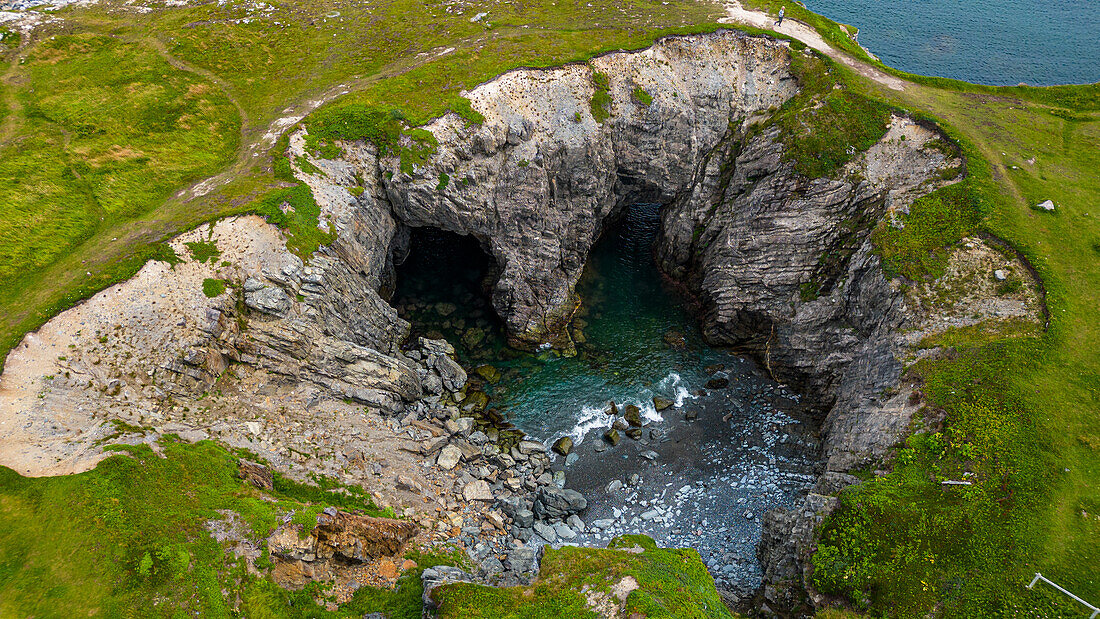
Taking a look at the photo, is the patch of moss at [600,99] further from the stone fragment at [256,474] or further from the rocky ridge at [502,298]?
the stone fragment at [256,474]

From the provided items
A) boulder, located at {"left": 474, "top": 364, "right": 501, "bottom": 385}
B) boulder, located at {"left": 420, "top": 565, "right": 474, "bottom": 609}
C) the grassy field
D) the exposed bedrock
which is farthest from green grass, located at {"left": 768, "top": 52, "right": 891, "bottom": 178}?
boulder, located at {"left": 420, "top": 565, "right": 474, "bottom": 609}

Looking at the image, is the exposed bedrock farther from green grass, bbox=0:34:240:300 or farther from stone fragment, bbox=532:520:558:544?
stone fragment, bbox=532:520:558:544

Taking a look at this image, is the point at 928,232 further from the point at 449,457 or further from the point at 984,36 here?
the point at 984,36

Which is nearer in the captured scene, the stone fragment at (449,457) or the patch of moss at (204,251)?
the patch of moss at (204,251)

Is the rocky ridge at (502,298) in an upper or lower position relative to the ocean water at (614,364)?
upper

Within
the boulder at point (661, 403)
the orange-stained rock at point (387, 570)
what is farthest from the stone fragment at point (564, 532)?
the boulder at point (661, 403)

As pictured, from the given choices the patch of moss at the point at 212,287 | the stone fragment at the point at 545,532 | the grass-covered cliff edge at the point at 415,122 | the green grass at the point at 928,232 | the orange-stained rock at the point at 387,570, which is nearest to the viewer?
the grass-covered cliff edge at the point at 415,122

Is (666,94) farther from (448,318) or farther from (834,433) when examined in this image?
(834,433)

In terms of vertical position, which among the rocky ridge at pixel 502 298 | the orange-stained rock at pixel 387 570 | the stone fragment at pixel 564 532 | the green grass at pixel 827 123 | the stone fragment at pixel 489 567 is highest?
the green grass at pixel 827 123
